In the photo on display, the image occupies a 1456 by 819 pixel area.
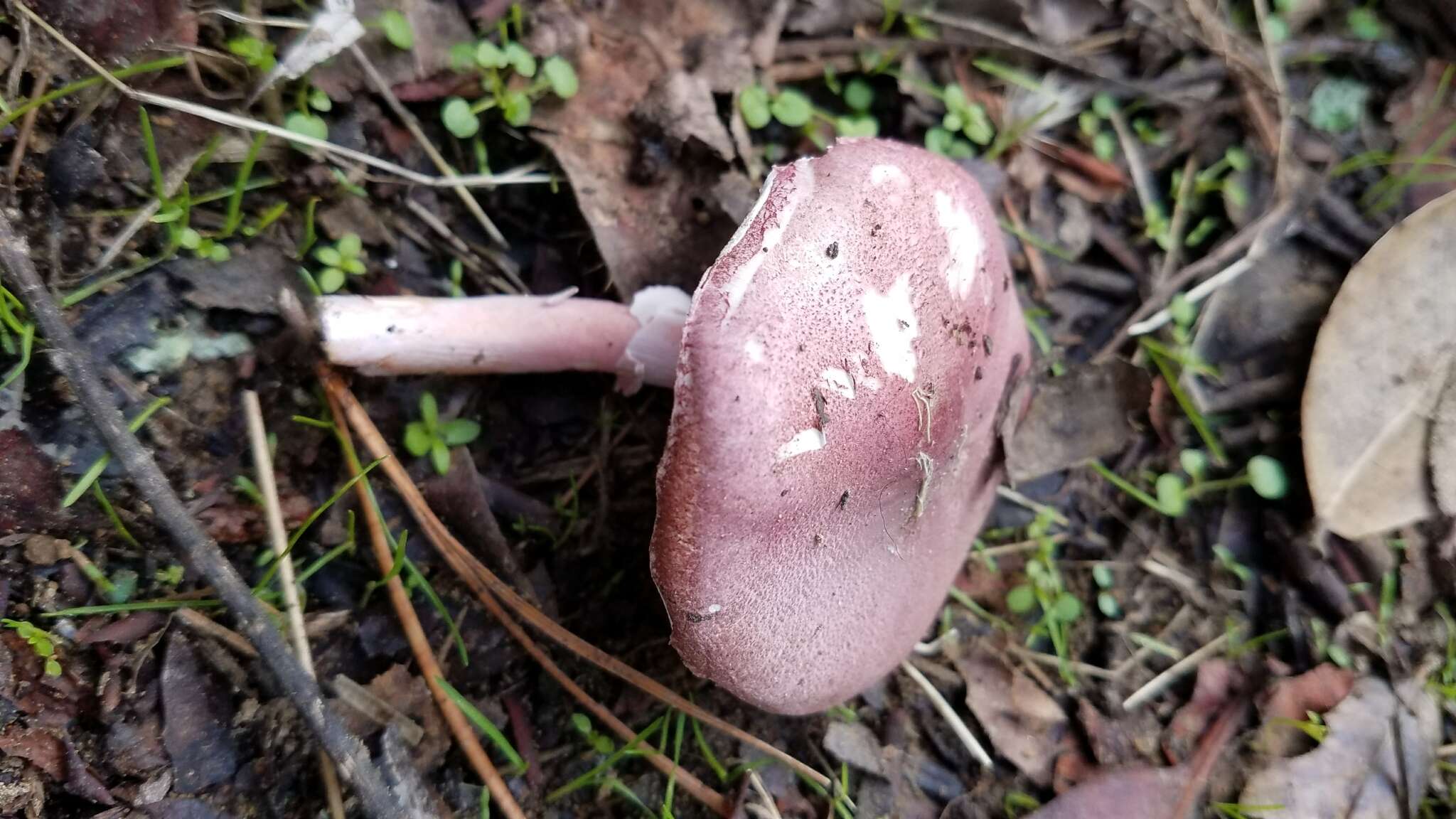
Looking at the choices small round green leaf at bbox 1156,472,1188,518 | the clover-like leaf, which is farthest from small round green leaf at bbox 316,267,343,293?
small round green leaf at bbox 1156,472,1188,518

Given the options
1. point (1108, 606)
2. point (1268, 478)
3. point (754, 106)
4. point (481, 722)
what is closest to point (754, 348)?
point (481, 722)

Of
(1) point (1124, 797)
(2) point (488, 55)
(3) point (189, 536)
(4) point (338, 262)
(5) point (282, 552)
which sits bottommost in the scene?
(1) point (1124, 797)

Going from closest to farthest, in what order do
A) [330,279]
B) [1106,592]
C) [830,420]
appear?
1. [830,420]
2. [330,279]
3. [1106,592]

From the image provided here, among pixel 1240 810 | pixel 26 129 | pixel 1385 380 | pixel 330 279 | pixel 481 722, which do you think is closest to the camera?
pixel 26 129

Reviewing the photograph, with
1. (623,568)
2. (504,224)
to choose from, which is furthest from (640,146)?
(623,568)

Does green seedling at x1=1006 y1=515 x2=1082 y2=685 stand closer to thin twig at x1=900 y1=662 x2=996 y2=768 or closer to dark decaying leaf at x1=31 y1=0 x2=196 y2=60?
thin twig at x1=900 y1=662 x2=996 y2=768

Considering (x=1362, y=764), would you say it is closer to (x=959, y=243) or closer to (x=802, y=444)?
(x=959, y=243)
